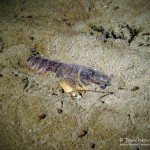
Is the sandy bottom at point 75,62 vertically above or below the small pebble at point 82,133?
above

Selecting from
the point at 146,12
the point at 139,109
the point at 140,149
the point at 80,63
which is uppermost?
the point at 146,12

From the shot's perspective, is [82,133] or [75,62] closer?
[82,133]

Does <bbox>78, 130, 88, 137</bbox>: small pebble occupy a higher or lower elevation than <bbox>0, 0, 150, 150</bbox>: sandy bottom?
lower

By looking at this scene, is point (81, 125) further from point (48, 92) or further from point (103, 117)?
point (48, 92)

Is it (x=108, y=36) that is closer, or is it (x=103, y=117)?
(x=103, y=117)

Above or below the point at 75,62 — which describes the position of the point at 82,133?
below

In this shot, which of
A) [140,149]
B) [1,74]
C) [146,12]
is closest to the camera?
[140,149]

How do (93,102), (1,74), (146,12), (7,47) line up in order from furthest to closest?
(146,12)
(7,47)
(1,74)
(93,102)

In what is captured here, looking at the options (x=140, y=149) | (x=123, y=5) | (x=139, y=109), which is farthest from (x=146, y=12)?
(x=140, y=149)
